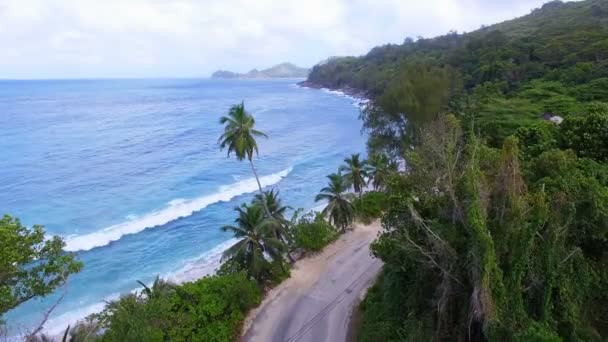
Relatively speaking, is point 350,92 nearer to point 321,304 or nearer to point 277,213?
point 277,213

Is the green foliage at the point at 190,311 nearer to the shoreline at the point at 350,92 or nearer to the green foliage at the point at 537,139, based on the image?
the green foliage at the point at 537,139

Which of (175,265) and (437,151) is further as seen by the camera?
(175,265)

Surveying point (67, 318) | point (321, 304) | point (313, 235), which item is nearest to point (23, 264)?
point (67, 318)

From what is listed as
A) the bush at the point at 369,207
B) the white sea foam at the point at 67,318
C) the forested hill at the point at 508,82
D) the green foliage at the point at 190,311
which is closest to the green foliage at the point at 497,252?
the green foliage at the point at 190,311

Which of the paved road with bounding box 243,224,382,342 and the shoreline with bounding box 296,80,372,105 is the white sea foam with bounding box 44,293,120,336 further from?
the shoreline with bounding box 296,80,372,105

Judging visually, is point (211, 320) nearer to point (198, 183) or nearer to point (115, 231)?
point (115, 231)

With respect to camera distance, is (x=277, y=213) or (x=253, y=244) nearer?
(x=253, y=244)

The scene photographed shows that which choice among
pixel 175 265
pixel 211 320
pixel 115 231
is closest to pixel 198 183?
pixel 115 231
